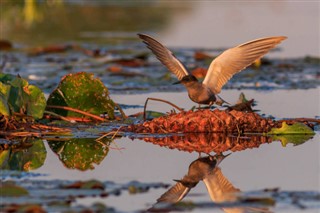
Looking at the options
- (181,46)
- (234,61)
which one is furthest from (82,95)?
(181,46)

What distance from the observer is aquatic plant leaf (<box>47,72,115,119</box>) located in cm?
840

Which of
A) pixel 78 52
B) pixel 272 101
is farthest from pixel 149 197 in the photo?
pixel 78 52

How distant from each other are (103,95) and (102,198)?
3043 mm

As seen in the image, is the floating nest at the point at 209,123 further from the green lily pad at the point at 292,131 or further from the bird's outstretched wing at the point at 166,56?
the bird's outstretched wing at the point at 166,56

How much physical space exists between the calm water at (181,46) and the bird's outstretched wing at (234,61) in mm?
900

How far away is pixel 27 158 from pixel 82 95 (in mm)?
1678

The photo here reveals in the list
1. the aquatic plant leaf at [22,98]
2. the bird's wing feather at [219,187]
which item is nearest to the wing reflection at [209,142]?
the bird's wing feather at [219,187]

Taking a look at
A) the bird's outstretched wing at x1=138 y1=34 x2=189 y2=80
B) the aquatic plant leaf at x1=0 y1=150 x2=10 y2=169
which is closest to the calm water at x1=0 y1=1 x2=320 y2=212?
the aquatic plant leaf at x1=0 y1=150 x2=10 y2=169

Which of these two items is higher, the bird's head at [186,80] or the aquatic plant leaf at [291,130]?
the bird's head at [186,80]

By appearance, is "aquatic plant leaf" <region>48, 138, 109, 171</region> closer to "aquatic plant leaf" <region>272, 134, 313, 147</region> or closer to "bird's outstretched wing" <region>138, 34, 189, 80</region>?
"bird's outstretched wing" <region>138, 34, 189, 80</region>

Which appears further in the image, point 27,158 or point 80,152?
point 80,152

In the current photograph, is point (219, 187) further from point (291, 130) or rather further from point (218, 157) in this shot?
point (291, 130)

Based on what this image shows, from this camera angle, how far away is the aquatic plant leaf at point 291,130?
7766 mm

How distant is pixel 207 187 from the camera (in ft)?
19.0
